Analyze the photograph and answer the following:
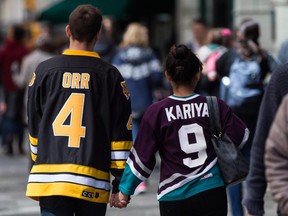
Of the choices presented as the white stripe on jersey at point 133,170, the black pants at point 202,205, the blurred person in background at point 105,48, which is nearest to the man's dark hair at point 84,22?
the white stripe on jersey at point 133,170

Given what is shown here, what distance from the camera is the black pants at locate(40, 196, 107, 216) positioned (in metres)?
5.38

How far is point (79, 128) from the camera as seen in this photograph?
17.9 ft

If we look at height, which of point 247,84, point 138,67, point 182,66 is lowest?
point 138,67

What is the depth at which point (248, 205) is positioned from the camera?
15.3 feet

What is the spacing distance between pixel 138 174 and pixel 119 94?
1.57 feet

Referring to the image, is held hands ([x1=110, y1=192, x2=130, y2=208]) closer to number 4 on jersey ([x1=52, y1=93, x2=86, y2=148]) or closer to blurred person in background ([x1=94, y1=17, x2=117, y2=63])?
number 4 on jersey ([x1=52, y1=93, x2=86, y2=148])

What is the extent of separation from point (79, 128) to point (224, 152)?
822 millimetres

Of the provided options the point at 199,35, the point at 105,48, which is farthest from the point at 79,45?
the point at 199,35

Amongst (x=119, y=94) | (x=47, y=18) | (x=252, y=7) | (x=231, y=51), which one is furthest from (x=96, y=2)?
(x=119, y=94)

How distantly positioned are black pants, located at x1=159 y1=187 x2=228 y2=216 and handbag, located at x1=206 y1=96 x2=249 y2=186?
0.11 meters

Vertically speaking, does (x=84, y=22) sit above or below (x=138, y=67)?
above

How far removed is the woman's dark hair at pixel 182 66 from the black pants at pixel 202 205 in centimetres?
65

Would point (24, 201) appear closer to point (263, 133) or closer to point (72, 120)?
point (72, 120)

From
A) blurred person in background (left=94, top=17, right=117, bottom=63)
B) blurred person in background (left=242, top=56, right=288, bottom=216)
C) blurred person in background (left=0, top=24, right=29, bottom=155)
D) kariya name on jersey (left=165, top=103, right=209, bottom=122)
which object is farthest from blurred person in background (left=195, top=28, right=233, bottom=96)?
blurred person in background (left=0, top=24, right=29, bottom=155)
